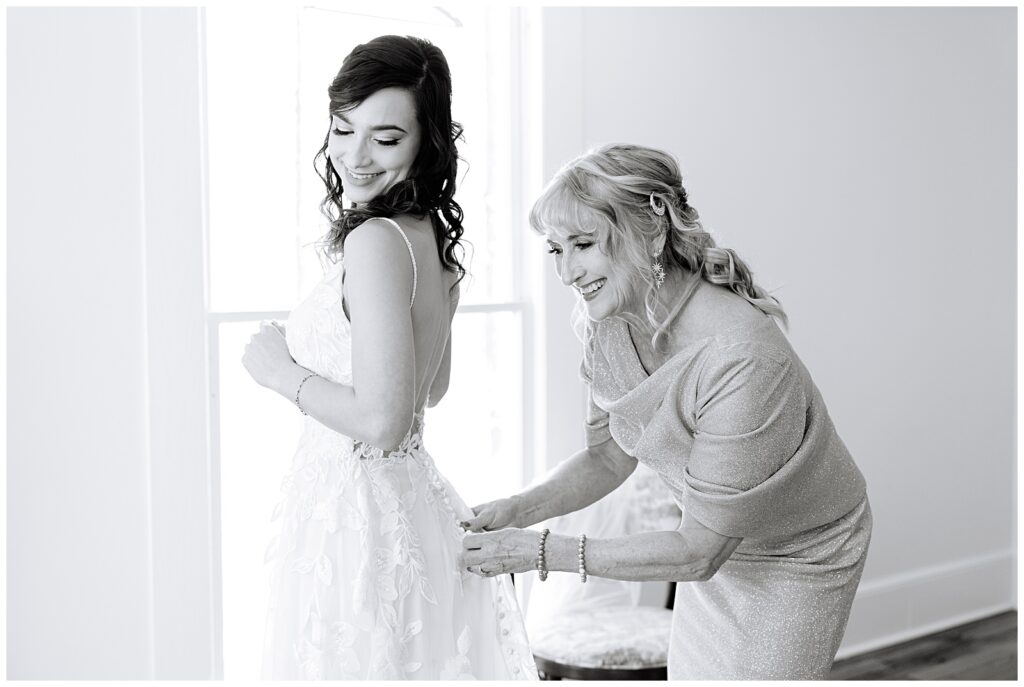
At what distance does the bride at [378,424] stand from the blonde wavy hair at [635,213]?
0.70 feet

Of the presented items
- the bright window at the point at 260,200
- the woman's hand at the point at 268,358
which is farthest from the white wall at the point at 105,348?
the woman's hand at the point at 268,358

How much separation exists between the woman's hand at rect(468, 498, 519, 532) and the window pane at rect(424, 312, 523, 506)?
1.12 meters

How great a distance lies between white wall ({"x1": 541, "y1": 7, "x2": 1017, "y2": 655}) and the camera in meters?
3.18

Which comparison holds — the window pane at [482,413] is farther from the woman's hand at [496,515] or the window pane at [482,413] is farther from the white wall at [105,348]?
the woman's hand at [496,515]

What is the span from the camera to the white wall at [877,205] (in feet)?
10.4

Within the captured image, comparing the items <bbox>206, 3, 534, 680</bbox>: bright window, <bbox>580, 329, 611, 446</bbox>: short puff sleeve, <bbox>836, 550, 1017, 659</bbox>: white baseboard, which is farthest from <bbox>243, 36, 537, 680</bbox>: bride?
<bbox>836, 550, 1017, 659</bbox>: white baseboard

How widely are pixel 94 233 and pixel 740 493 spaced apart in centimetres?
157

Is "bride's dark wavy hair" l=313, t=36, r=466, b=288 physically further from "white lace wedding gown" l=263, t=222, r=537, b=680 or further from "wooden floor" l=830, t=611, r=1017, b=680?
"wooden floor" l=830, t=611, r=1017, b=680

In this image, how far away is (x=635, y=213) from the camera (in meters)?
1.58

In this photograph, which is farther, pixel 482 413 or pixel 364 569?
pixel 482 413

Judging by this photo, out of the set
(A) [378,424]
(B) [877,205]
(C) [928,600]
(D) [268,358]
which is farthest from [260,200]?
(C) [928,600]

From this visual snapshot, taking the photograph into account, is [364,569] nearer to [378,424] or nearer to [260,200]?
[378,424]

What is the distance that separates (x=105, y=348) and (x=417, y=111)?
3.78ft

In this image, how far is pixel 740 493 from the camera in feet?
5.10
